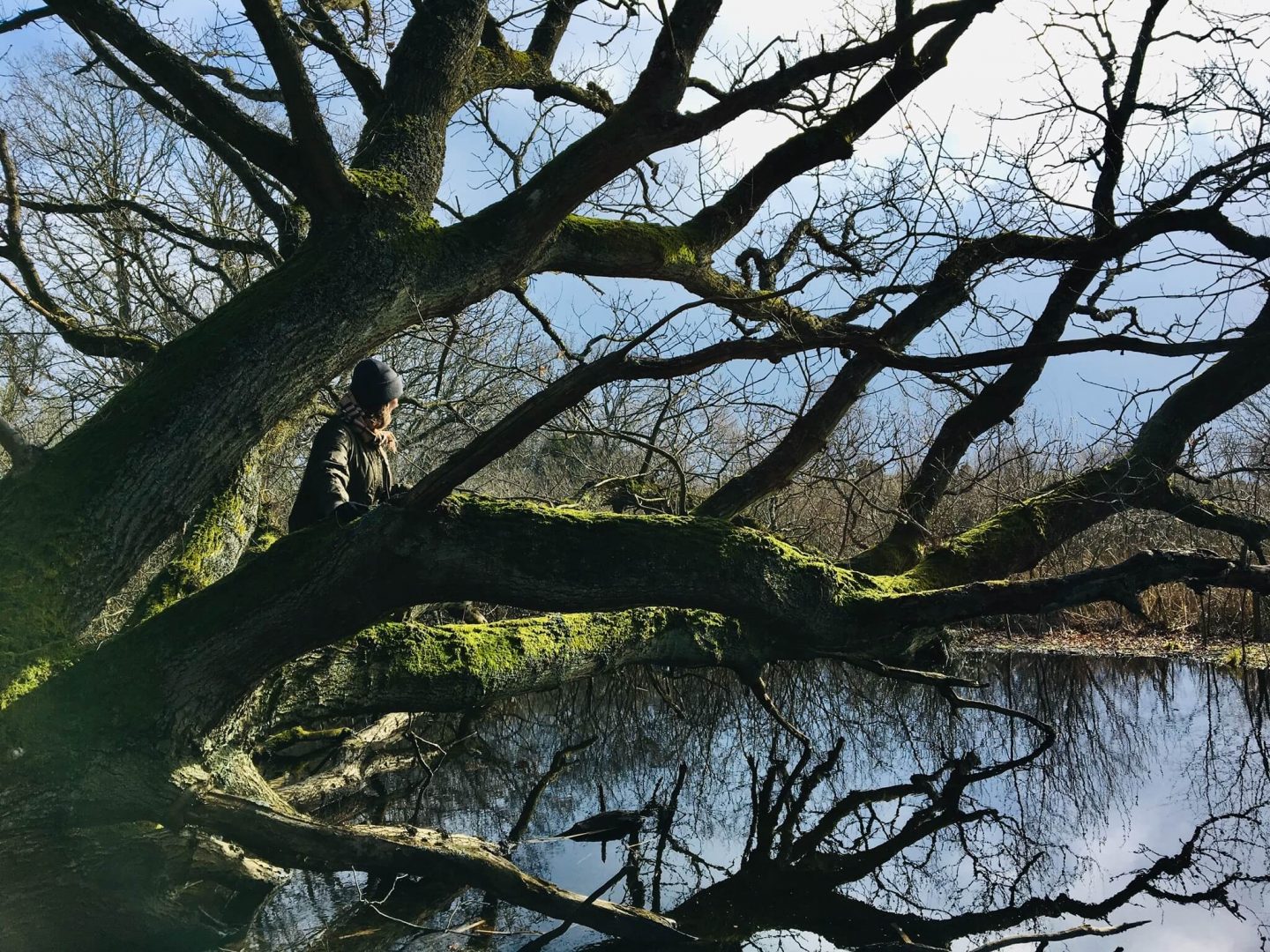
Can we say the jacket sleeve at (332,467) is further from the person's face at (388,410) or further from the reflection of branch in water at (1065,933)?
the reflection of branch in water at (1065,933)

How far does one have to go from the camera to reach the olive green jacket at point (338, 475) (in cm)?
391

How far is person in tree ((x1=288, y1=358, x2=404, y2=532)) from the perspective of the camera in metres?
3.97

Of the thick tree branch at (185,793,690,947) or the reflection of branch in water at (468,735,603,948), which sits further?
the reflection of branch in water at (468,735,603,948)

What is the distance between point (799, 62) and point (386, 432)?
9.14ft

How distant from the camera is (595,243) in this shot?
5316 mm

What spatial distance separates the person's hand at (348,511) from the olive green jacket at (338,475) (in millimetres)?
115

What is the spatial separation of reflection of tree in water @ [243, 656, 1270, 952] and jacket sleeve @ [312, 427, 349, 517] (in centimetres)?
156

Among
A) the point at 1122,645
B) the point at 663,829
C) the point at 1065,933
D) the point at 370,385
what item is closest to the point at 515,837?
the point at 663,829

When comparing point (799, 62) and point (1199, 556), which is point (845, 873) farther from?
point (799, 62)

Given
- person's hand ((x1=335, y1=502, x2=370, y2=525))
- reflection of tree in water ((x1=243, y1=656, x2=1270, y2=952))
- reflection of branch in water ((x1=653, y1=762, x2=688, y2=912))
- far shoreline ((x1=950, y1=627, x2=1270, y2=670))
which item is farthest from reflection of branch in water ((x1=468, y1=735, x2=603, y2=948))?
far shoreline ((x1=950, y1=627, x2=1270, y2=670))

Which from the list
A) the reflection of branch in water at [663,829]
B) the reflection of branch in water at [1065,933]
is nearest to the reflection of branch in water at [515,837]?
the reflection of branch in water at [663,829]

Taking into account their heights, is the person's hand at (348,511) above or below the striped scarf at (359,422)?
below

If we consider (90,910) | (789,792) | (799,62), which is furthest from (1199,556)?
(90,910)

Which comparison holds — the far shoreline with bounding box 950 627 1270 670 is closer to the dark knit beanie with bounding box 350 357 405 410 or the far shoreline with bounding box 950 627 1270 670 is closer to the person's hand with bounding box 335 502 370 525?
the dark knit beanie with bounding box 350 357 405 410
